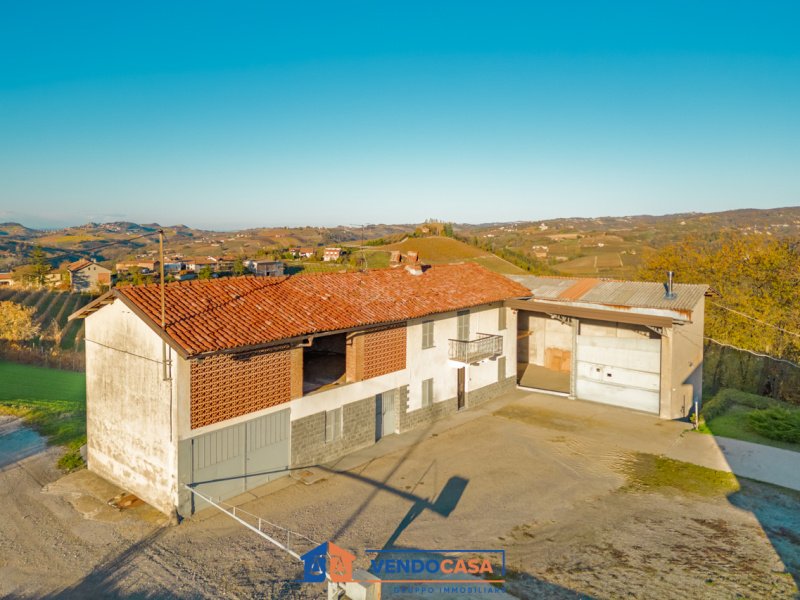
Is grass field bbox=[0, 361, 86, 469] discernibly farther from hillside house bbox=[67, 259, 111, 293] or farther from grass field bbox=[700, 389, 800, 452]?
hillside house bbox=[67, 259, 111, 293]

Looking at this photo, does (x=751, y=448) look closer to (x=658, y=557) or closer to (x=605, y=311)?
(x=605, y=311)

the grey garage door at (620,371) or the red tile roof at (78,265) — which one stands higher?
the red tile roof at (78,265)

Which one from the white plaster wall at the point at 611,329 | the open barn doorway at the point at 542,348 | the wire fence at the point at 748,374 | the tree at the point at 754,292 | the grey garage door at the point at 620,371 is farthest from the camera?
the open barn doorway at the point at 542,348

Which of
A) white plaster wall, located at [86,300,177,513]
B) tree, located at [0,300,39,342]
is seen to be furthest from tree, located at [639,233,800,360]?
tree, located at [0,300,39,342]

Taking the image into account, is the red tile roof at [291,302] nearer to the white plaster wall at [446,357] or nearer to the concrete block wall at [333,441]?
the white plaster wall at [446,357]

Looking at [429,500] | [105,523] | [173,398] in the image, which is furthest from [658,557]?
[105,523]

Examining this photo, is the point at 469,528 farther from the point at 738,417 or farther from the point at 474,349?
the point at 738,417

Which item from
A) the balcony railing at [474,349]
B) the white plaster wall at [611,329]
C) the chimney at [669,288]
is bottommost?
the balcony railing at [474,349]

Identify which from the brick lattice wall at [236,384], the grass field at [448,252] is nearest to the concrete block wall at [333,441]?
the brick lattice wall at [236,384]
